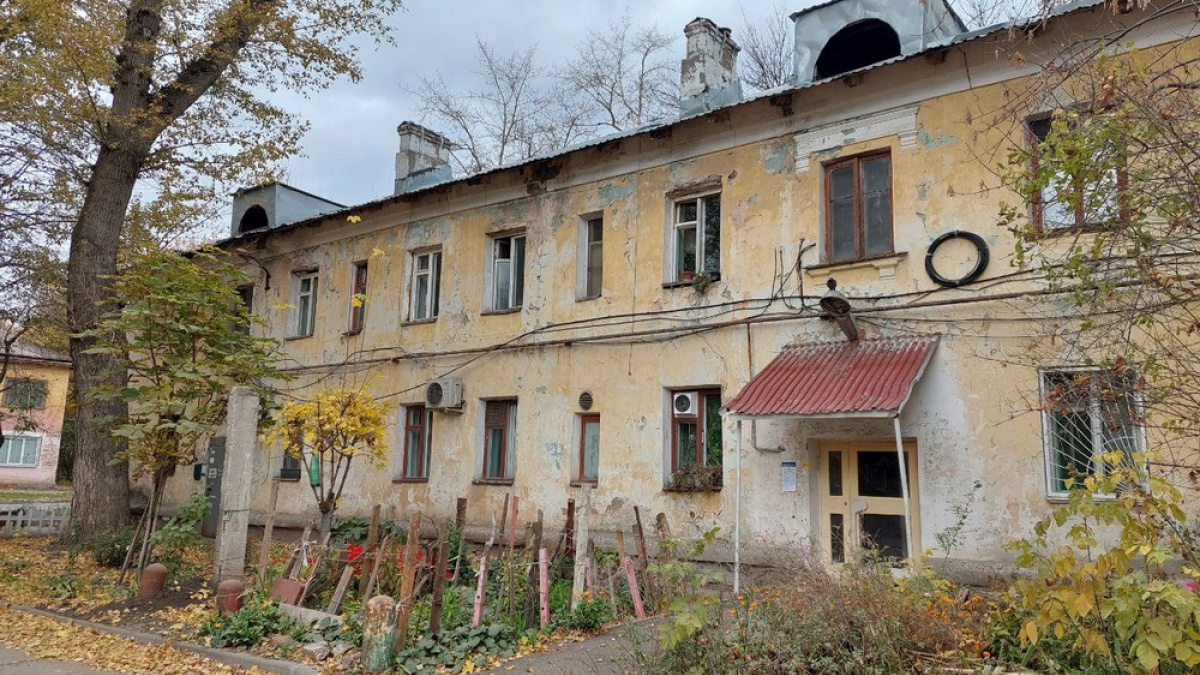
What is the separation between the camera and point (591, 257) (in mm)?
12938

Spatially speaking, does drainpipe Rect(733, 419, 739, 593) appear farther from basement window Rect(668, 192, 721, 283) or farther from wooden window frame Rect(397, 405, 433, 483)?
wooden window frame Rect(397, 405, 433, 483)

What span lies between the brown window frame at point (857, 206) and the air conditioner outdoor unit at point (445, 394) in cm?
652

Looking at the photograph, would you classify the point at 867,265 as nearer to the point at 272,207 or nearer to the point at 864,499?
the point at 864,499

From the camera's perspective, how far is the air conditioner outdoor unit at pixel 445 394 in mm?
13484

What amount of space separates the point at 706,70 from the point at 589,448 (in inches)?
242

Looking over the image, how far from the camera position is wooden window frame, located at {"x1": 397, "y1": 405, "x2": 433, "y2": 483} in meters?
14.1

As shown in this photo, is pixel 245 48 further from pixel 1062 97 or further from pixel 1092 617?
pixel 1092 617

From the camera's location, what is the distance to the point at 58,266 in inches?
662

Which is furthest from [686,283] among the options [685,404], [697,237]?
[685,404]

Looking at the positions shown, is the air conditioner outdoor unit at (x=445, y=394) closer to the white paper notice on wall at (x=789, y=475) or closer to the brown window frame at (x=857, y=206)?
the white paper notice on wall at (x=789, y=475)

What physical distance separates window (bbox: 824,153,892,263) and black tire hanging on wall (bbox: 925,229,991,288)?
57 cm

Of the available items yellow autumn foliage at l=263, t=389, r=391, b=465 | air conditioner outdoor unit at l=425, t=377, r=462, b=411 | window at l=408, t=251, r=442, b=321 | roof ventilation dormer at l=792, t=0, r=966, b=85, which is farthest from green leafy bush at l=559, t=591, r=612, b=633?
window at l=408, t=251, r=442, b=321

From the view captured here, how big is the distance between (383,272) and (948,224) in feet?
33.4

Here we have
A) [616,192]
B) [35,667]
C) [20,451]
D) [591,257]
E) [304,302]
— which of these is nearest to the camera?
[35,667]
